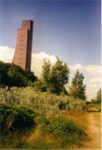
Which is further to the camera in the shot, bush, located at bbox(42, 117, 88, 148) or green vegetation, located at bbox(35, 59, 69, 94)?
green vegetation, located at bbox(35, 59, 69, 94)

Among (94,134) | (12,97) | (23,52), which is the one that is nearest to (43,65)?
(12,97)

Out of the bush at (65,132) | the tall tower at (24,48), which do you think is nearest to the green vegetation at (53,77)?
the bush at (65,132)

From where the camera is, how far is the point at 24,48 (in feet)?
218

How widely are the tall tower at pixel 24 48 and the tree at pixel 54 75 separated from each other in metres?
35.2

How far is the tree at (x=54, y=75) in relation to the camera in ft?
93.8

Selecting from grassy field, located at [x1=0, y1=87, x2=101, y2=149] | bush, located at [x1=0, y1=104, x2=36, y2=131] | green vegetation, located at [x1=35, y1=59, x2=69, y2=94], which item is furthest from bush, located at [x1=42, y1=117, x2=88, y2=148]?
green vegetation, located at [x1=35, y1=59, x2=69, y2=94]

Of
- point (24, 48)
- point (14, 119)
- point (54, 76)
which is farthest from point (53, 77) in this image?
point (24, 48)

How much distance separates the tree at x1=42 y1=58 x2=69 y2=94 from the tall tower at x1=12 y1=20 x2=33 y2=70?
1386 inches

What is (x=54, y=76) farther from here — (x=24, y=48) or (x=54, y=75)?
(x=24, y=48)

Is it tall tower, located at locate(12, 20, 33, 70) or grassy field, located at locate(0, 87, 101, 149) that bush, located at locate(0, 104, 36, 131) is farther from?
tall tower, located at locate(12, 20, 33, 70)

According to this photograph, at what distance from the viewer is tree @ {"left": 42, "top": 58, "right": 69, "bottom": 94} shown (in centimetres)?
2858

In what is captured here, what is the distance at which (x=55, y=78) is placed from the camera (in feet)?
96.6

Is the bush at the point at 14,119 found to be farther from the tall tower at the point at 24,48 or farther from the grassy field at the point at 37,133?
the tall tower at the point at 24,48

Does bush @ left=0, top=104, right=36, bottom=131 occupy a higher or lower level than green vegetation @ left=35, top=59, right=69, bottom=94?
lower
